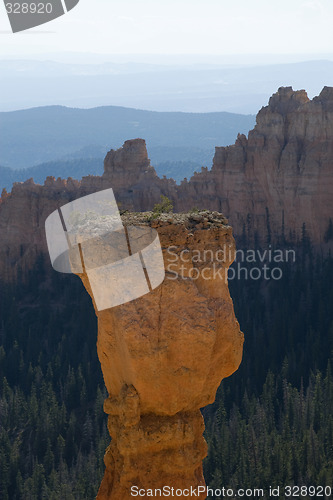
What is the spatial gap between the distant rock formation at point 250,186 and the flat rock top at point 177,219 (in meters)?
64.1

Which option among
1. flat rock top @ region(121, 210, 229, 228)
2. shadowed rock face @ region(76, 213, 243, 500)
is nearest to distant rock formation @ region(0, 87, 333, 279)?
flat rock top @ region(121, 210, 229, 228)

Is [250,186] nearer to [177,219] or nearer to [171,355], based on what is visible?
[177,219]

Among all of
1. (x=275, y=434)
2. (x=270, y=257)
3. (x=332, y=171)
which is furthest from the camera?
(x=270, y=257)

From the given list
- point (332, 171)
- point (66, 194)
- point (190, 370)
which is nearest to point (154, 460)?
point (190, 370)

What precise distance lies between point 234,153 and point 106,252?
71.3m

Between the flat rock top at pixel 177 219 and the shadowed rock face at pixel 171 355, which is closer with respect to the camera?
the shadowed rock face at pixel 171 355

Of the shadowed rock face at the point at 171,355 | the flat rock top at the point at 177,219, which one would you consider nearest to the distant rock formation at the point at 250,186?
the flat rock top at the point at 177,219

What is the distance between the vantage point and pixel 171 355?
2072 cm

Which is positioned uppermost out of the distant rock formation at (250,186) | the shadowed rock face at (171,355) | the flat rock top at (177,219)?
the flat rock top at (177,219)

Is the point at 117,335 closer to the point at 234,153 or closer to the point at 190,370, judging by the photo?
the point at 190,370

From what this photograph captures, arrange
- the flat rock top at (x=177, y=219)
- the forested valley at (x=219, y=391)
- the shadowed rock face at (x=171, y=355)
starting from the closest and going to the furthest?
the shadowed rock face at (x=171, y=355) → the flat rock top at (x=177, y=219) → the forested valley at (x=219, y=391)

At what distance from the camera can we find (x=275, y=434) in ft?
171

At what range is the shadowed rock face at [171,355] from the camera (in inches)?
812

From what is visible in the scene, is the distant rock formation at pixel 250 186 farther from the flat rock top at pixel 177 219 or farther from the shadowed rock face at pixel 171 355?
the shadowed rock face at pixel 171 355
